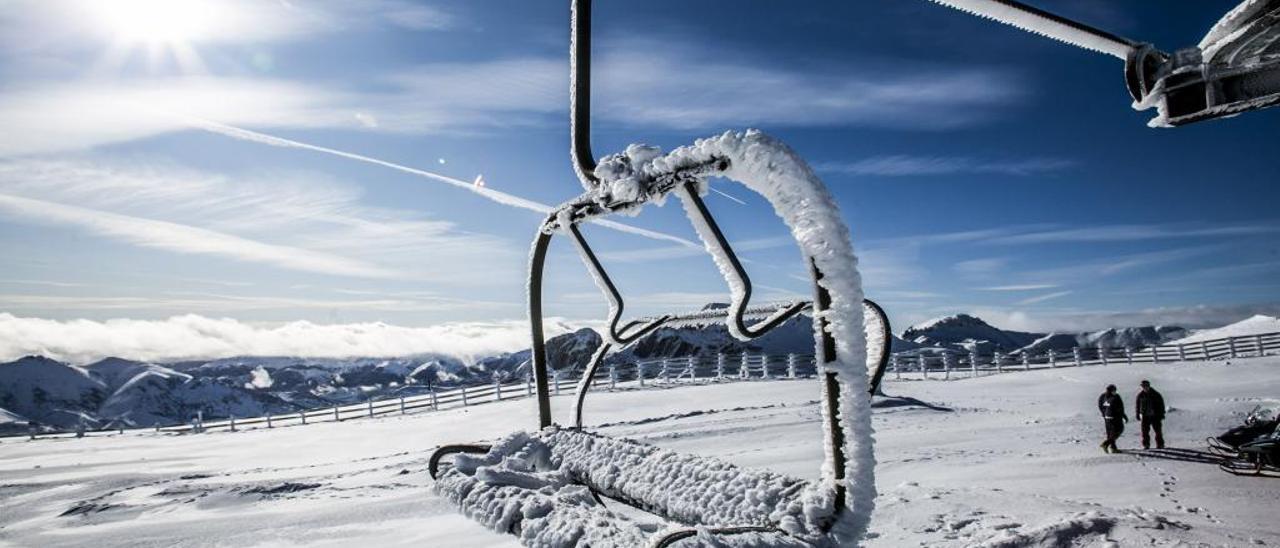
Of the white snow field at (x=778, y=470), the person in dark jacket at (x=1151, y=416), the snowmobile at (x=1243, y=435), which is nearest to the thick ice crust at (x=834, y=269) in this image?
the white snow field at (x=778, y=470)

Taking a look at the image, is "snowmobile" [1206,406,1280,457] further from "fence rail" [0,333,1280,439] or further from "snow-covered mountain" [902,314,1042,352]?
"snow-covered mountain" [902,314,1042,352]

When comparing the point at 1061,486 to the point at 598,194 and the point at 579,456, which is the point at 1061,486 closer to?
the point at 579,456

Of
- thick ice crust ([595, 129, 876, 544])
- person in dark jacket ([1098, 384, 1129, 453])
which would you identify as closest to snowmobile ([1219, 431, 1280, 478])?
person in dark jacket ([1098, 384, 1129, 453])

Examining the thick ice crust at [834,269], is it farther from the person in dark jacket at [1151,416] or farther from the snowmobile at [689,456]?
the person in dark jacket at [1151,416]

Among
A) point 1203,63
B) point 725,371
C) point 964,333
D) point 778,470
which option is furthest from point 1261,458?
point 964,333

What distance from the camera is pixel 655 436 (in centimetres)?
1007

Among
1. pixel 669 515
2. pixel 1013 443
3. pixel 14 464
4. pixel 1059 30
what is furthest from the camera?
pixel 14 464

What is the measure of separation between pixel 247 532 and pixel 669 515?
4972mm

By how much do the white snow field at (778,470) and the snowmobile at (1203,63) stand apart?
2.08 m

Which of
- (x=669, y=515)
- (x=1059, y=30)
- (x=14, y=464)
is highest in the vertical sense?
(x=1059, y=30)

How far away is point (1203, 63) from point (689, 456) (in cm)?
180

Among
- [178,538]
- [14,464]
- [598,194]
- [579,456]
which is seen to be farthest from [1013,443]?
[14,464]

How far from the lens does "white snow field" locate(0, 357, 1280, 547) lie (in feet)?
13.7

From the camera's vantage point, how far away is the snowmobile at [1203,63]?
1.37m
